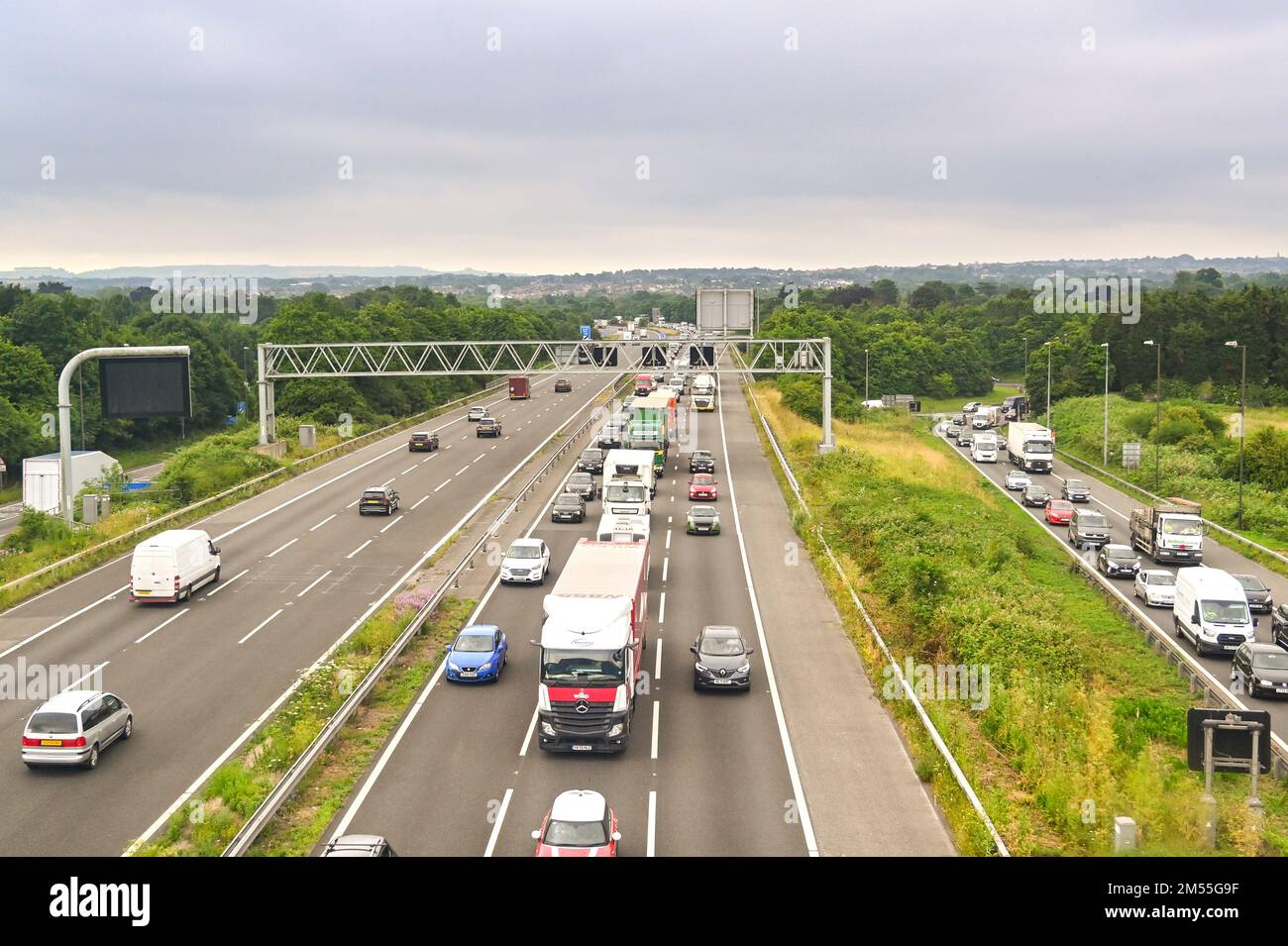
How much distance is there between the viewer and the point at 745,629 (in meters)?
35.8

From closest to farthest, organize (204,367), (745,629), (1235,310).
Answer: (745,629)
(1235,310)
(204,367)

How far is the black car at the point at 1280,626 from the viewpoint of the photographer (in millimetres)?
36250

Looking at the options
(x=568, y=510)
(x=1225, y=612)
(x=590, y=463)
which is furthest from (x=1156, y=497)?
(x=568, y=510)

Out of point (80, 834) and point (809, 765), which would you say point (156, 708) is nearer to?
point (80, 834)

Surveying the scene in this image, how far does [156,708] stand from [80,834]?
7.59m

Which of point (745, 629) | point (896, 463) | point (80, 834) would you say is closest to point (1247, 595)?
point (745, 629)

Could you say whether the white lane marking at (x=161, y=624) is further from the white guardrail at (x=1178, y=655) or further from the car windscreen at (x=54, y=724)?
the white guardrail at (x=1178, y=655)

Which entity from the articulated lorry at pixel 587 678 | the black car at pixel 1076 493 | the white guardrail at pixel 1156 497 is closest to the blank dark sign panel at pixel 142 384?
the articulated lorry at pixel 587 678

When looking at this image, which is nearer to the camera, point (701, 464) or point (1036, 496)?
point (701, 464)

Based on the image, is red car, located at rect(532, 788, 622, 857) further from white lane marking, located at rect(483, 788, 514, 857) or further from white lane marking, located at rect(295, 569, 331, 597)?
white lane marking, located at rect(295, 569, 331, 597)

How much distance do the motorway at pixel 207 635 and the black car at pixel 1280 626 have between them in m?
28.5

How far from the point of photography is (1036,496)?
220 feet

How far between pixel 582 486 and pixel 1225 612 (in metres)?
30.4

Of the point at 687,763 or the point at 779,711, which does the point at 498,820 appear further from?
the point at 779,711
